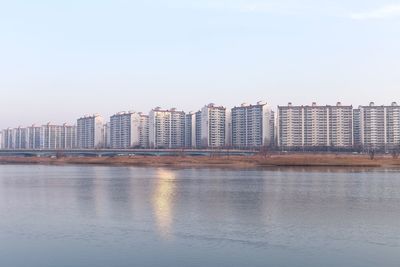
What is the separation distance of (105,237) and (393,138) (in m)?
128

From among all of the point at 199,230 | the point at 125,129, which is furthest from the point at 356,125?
the point at 199,230

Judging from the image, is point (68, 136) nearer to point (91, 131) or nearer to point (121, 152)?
point (91, 131)

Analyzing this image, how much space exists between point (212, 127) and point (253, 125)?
39.3ft

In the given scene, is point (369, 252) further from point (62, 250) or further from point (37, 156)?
point (37, 156)

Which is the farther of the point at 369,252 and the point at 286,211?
the point at 286,211

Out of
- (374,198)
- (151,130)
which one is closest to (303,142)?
(151,130)

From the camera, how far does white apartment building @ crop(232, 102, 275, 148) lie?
136 meters

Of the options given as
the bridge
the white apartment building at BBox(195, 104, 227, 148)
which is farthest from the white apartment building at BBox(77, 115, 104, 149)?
the bridge

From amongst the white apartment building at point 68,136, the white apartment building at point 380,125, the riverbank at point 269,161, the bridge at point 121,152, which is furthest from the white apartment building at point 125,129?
the white apartment building at point 380,125

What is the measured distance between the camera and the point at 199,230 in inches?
689

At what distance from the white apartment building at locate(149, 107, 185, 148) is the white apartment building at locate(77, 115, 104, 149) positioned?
28.8 m

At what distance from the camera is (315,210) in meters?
23.0

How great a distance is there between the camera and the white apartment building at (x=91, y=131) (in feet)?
573

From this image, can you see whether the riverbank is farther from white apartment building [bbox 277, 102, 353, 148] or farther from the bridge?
white apartment building [bbox 277, 102, 353, 148]
